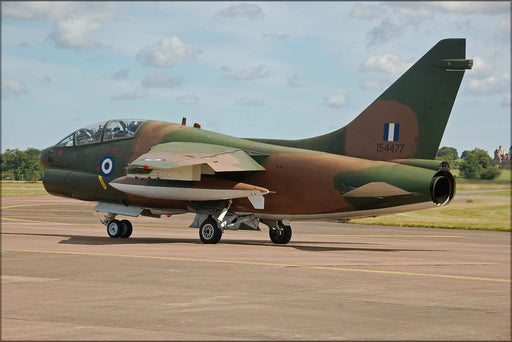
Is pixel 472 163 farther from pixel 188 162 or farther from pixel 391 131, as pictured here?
pixel 188 162

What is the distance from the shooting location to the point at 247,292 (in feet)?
44.6

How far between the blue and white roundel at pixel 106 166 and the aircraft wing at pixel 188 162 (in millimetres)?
2926

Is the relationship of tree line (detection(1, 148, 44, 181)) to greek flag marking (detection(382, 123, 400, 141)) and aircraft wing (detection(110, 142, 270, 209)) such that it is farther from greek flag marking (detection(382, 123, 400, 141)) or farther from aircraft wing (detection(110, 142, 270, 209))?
greek flag marking (detection(382, 123, 400, 141))

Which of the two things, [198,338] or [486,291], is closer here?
[198,338]

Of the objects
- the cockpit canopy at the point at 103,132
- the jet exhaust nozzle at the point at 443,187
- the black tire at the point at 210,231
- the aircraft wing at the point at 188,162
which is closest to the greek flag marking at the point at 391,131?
the jet exhaust nozzle at the point at 443,187

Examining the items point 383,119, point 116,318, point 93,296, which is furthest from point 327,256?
point 116,318

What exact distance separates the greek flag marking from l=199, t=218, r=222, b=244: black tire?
21.5 feet

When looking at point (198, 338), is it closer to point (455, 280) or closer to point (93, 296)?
point (93, 296)

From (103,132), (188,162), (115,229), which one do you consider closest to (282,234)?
(188,162)

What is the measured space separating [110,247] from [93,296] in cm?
1050

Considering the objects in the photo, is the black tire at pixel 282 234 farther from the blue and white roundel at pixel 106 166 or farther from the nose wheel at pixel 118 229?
the blue and white roundel at pixel 106 166

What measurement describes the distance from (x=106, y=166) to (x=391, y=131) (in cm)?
1097

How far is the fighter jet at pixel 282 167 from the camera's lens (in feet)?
77.2

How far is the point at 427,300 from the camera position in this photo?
41.8ft
